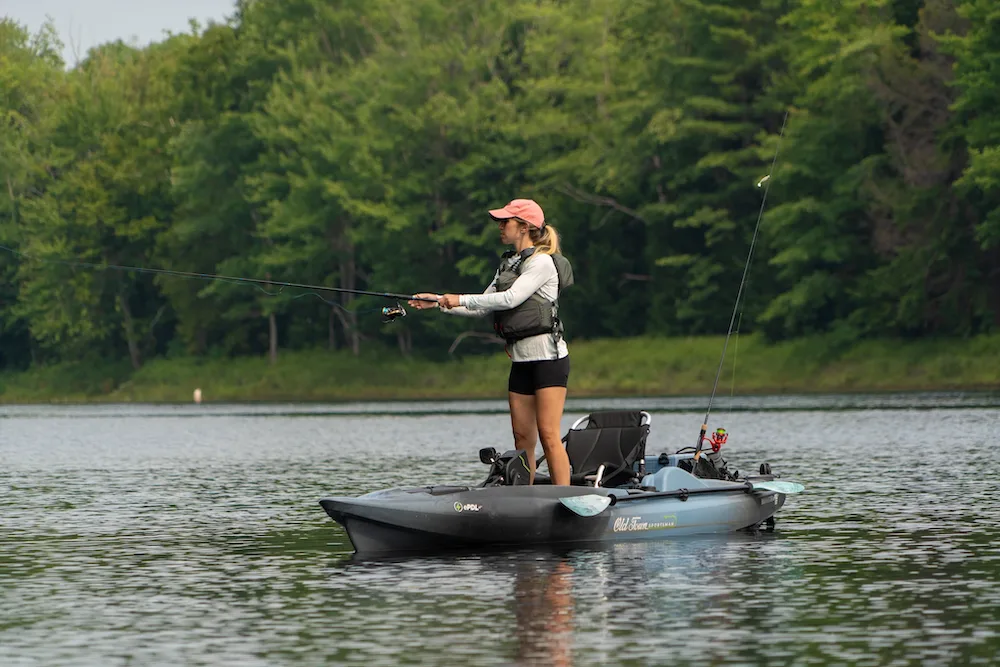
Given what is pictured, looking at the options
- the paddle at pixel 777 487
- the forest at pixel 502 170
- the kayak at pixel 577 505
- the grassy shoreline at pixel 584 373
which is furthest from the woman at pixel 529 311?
the forest at pixel 502 170

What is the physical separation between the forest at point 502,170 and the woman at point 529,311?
3425 cm

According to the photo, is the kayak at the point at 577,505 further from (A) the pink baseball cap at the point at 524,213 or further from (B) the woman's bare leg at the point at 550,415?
(A) the pink baseball cap at the point at 524,213

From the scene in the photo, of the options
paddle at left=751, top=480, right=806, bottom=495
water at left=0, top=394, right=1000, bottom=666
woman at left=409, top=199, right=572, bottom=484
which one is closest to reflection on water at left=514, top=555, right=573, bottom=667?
water at left=0, top=394, right=1000, bottom=666

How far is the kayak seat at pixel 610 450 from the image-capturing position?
56.4ft

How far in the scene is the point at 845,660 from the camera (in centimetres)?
1061

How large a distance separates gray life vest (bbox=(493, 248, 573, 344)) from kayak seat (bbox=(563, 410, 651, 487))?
1476 mm

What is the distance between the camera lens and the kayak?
51.8ft

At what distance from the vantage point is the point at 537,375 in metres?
16.0

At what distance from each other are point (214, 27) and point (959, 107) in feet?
135

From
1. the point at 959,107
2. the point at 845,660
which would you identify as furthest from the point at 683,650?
the point at 959,107

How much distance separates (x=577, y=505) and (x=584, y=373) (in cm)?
5282

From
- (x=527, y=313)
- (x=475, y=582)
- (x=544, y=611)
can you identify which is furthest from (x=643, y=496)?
(x=544, y=611)

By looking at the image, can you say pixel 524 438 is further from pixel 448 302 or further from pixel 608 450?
pixel 448 302

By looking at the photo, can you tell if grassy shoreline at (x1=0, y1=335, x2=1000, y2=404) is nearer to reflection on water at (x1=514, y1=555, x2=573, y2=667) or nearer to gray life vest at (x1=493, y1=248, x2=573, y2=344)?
gray life vest at (x1=493, y1=248, x2=573, y2=344)
